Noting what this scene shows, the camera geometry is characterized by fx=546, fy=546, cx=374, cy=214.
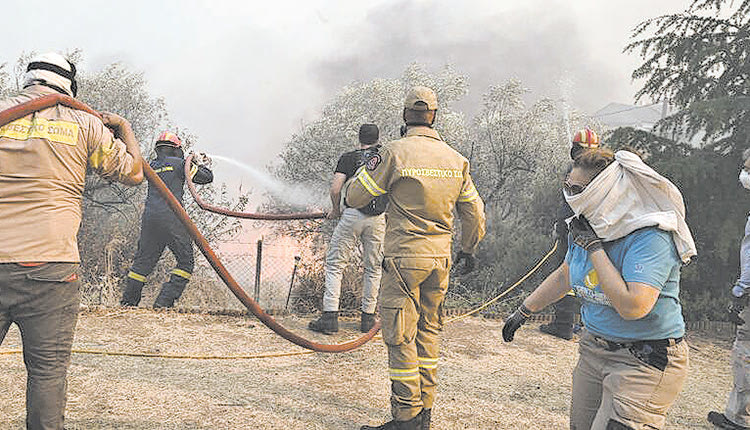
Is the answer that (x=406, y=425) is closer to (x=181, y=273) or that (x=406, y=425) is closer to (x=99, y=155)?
(x=99, y=155)

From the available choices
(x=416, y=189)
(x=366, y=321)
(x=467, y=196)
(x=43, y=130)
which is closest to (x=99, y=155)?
(x=43, y=130)

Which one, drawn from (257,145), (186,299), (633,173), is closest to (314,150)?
(186,299)

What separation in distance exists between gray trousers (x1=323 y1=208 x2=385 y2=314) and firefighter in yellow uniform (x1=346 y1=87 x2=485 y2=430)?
1.87m

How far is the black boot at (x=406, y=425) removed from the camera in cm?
312

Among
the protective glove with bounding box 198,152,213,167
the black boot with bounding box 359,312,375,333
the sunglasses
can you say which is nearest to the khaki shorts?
the sunglasses

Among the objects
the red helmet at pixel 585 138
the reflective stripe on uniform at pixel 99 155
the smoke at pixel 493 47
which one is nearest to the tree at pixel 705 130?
the red helmet at pixel 585 138

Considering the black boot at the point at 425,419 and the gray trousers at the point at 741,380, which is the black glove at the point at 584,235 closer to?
the black boot at the point at 425,419

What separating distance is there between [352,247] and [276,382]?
163 cm

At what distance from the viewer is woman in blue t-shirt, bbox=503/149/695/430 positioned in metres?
1.96

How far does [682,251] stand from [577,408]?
2.63 ft

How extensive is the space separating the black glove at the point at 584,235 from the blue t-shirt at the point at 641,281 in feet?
0.34

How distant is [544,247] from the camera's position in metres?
9.01

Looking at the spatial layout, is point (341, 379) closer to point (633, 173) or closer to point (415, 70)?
point (633, 173)

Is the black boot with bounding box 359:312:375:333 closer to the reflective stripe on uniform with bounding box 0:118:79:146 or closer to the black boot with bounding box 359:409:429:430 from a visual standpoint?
the black boot with bounding box 359:409:429:430
